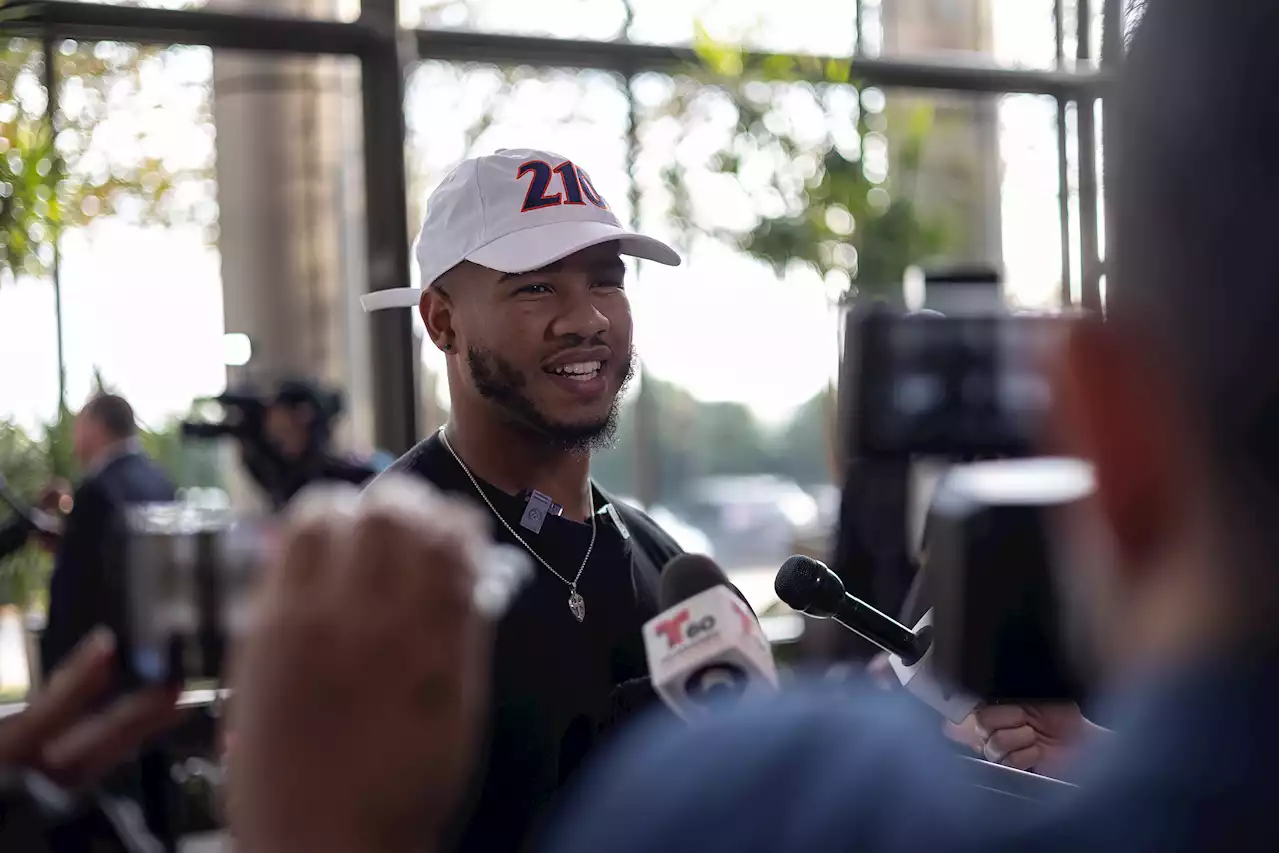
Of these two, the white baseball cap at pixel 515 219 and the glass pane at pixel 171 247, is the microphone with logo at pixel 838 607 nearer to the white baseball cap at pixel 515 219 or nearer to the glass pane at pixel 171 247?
the white baseball cap at pixel 515 219

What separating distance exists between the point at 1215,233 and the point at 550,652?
1411 mm

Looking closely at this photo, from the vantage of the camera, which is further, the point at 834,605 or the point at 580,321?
the point at 580,321

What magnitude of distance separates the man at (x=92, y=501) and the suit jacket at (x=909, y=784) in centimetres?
280

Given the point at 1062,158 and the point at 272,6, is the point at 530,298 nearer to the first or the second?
the point at 272,6

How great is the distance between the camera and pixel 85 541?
4316 millimetres

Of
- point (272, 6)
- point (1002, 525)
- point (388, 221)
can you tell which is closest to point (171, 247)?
point (388, 221)

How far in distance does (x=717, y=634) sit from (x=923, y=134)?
5.75 meters

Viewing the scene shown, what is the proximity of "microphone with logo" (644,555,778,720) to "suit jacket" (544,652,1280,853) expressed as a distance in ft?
1.28

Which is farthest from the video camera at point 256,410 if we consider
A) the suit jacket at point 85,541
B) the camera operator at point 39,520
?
the camera operator at point 39,520

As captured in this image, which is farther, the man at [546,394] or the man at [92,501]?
the man at [92,501]

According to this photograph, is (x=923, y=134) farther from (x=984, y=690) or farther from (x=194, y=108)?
(x=984, y=690)

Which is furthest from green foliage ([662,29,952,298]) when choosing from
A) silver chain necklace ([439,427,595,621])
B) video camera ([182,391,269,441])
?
silver chain necklace ([439,427,595,621])

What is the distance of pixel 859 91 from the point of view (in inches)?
260

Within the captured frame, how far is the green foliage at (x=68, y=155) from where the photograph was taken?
16.3 ft
